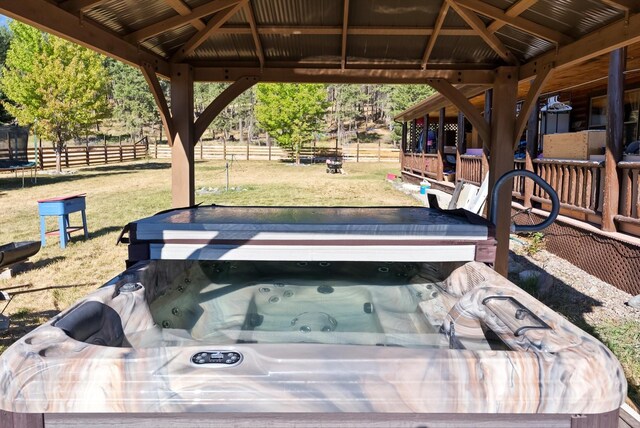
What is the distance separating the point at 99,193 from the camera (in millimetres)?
15516

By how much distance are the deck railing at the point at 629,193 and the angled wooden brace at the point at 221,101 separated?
4150 mm

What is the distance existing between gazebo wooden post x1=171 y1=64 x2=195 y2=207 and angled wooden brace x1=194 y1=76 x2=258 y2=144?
0.32 feet

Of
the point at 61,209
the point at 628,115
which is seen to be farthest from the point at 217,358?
the point at 628,115

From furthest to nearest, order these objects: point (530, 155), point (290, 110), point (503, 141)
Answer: point (290, 110) < point (530, 155) < point (503, 141)

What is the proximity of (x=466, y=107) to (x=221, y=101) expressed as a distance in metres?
2.46

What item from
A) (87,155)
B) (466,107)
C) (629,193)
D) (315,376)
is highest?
(466,107)

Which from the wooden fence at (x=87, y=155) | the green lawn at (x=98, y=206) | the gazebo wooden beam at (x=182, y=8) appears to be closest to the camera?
the gazebo wooden beam at (x=182, y=8)

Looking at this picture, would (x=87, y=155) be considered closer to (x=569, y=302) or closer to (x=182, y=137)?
(x=182, y=137)

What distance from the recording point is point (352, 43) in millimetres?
5277

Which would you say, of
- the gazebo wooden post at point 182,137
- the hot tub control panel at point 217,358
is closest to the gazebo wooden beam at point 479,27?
→ the gazebo wooden post at point 182,137

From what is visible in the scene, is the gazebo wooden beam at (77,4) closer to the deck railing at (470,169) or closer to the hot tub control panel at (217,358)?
the hot tub control panel at (217,358)

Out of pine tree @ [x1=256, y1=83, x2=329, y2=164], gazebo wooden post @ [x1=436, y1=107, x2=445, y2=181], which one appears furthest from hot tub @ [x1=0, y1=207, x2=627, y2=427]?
pine tree @ [x1=256, y1=83, x2=329, y2=164]

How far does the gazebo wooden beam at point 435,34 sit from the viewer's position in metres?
4.54

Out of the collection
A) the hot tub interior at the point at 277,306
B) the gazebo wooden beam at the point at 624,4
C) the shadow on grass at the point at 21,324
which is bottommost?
the shadow on grass at the point at 21,324
